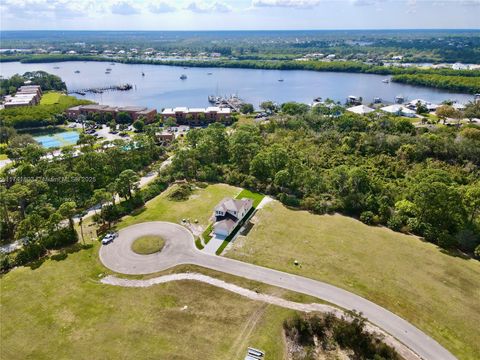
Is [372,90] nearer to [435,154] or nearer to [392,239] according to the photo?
[435,154]

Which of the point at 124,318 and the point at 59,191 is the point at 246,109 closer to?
the point at 59,191

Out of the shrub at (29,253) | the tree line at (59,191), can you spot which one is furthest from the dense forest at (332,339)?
the tree line at (59,191)

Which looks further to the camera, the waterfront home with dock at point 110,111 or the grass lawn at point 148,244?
the waterfront home with dock at point 110,111

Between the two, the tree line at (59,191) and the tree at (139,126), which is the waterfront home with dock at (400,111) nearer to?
the tree at (139,126)

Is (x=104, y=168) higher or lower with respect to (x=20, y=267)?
higher

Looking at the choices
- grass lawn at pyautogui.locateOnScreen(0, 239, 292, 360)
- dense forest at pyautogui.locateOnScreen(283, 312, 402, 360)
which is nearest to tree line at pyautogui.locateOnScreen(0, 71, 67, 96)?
grass lawn at pyautogui.locateOnScreen(0, 239, 292, 360)

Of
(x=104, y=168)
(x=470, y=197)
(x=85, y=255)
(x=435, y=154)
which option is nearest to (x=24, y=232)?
(x=85, y=255)
